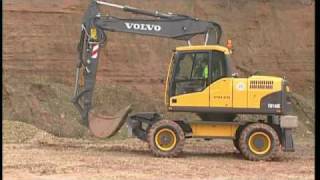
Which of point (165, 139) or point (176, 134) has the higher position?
point (176, 134)

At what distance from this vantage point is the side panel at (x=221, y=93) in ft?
45.6

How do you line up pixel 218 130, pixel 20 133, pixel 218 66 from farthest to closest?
pixel 20 133
pixel 218 130
pixel 218 66

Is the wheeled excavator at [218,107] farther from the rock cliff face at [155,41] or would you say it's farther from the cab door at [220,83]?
the rock cliff face at [155,41]

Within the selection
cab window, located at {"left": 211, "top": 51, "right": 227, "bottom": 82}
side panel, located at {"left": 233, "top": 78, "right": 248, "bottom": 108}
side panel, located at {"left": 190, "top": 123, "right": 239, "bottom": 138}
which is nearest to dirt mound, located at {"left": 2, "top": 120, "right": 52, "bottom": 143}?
side panel, located at {"left": 190, "top": 123, "right": 239, "bottom": 138}

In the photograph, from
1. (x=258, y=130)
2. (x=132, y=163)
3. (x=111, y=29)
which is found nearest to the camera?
(x=132, y=163)

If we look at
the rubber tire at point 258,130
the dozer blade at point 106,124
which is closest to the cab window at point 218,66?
the rubber tire at point 258,130

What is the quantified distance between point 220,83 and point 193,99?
0.69m

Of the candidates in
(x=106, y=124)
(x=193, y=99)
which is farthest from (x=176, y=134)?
(x=106, y=124)

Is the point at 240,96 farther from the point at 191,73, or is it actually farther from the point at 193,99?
the point at 191,73

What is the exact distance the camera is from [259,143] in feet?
45.4

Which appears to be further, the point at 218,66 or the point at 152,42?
the point at 152,42

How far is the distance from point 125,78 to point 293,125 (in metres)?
11.1

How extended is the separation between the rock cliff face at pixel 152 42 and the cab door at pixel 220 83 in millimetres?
9886

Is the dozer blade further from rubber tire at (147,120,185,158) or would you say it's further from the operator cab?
the operator cab
